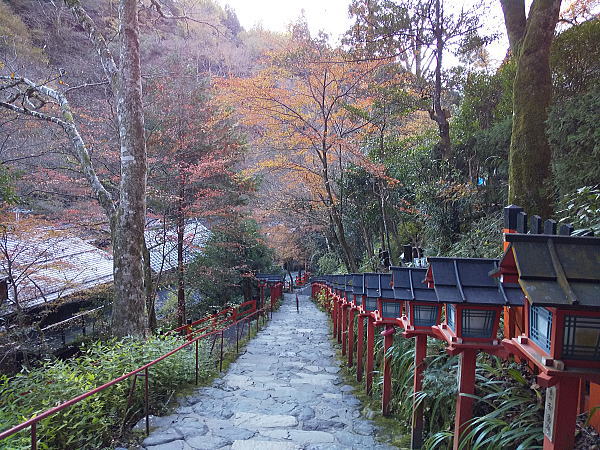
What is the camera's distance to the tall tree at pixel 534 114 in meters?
5.52

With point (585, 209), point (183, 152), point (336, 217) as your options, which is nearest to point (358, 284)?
point (585, 209)

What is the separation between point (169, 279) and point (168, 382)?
8.09 metres

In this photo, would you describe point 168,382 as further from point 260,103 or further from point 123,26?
Result: point 260,103

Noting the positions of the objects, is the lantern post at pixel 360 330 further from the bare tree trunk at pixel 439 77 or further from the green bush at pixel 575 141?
the bare tree trunk at pixel 439 77

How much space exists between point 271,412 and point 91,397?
2.14 meters

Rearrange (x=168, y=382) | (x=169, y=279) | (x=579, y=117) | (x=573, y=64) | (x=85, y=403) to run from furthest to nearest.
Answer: (x=169, y=279) → (x=573, y=64) → (x=168, y=382) → (x=579, y=117) → (x=85, y=403)

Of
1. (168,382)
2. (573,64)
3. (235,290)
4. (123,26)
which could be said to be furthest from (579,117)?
(235,290)

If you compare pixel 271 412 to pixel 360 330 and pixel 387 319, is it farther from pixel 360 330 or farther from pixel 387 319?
pixel 360 330

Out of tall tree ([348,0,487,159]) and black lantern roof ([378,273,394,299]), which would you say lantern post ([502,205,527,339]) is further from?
tall tree ([348,0,487,159])

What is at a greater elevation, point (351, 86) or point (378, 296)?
point (351, 86)

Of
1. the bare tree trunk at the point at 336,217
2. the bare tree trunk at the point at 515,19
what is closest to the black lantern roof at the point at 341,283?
the bare tree trunk at the point at 336,217

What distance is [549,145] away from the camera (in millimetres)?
5691

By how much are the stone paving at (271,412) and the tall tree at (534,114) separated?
3906mm

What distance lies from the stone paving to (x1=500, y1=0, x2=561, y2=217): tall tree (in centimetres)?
391
